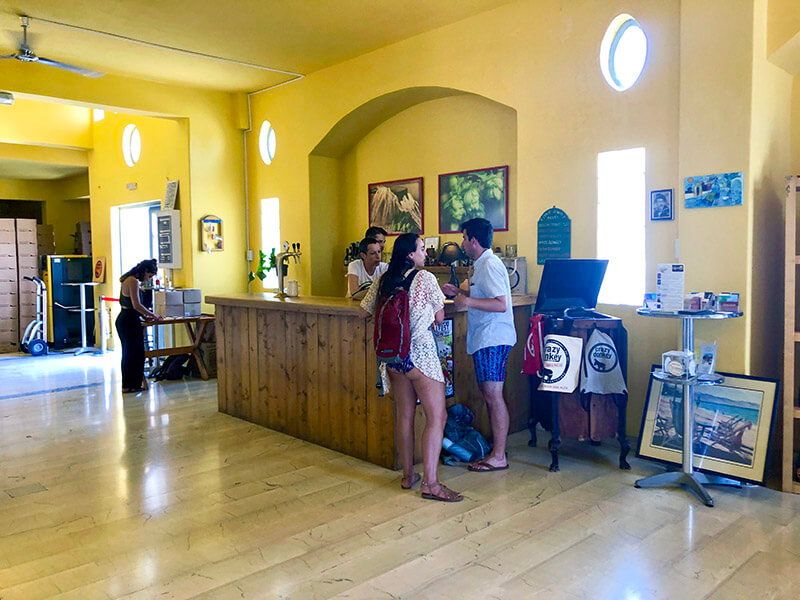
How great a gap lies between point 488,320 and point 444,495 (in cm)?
112

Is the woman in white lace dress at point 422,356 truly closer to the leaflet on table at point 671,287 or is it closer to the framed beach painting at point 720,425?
the leaflet on table at point 671,287

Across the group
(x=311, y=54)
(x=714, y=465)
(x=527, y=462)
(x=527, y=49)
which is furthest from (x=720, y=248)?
(x=311, y=54)

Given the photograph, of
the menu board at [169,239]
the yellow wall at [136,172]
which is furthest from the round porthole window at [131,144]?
the menu board at [169,239]

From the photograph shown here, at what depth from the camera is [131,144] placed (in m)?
9.66

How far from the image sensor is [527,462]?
177 inches

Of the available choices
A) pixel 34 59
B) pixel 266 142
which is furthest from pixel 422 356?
pixel 266 142

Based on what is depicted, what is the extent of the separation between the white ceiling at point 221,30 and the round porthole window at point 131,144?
217 cm

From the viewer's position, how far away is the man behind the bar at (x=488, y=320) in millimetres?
4078

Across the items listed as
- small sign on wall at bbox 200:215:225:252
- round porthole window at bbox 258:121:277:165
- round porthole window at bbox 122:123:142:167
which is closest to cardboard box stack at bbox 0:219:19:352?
round porthole window at bbox 122:123:142:167

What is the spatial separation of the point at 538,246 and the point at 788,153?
1825 mm

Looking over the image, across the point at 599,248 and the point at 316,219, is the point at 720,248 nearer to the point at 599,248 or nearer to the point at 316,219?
the point at 599,248

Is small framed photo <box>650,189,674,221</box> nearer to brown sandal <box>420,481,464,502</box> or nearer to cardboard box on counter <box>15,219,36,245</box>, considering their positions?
brown sandal <box>420,481,464,502</box>

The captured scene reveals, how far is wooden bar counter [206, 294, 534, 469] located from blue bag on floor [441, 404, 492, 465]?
107mm

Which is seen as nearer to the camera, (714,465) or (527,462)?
(714,465)
